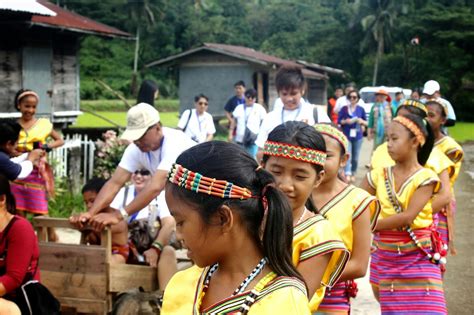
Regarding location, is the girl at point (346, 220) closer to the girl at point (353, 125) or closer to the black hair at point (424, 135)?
the black hair at point (424, 135)

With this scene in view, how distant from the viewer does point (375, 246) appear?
15.4ft

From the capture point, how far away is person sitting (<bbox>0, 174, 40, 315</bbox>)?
4.14m

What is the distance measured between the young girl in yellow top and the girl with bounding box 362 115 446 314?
1284mm

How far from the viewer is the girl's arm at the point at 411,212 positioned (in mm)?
4254

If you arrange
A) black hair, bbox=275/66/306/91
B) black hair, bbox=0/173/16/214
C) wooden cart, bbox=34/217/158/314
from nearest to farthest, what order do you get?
black hair, bbox=0/173/16/214, wooden cart, bbox=34/217/158/314, black hair, bbox=275/66/306/91

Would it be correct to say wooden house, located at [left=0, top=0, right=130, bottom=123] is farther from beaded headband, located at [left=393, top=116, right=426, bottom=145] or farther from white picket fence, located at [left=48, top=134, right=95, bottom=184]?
beaded headband, located at [left=393, top=116, right=426, bottom=145]

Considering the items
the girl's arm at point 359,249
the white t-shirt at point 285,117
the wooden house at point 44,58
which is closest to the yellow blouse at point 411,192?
the girl's arm at point 359,249

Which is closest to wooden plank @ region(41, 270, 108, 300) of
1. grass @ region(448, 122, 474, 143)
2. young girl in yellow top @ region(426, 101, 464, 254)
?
young girl in yellow top @ region(426, 101, 464, 254)

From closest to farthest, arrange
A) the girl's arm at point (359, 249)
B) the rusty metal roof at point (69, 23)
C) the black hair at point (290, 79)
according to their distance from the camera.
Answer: the girl's arm at point (359, 249)
the black hair at point (290, 79)
the rusty metal roof at point (69, 23)

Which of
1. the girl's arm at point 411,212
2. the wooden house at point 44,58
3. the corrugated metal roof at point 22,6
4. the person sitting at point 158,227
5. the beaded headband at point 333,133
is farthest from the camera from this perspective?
the wooden house at point 44,58

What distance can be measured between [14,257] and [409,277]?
7.95 feet

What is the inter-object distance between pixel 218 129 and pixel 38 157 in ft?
68.6

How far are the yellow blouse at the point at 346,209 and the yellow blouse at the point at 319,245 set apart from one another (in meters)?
0.46

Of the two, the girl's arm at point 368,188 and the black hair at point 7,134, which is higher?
the black hair at point 7,134
